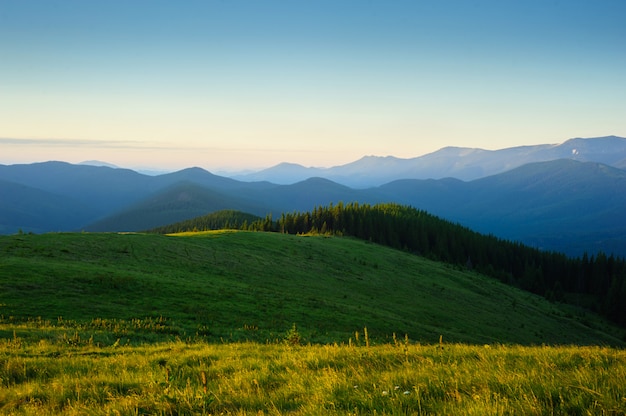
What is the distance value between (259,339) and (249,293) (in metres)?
12.4

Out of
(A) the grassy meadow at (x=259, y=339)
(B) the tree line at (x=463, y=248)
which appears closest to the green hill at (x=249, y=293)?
(A) the grassy meadow at (x=259, y=339)

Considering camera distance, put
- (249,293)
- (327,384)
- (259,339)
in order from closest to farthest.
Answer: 1. (327,384)
2. (259,339)
3. (249,293)

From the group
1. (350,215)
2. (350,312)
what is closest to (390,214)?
(350,215)

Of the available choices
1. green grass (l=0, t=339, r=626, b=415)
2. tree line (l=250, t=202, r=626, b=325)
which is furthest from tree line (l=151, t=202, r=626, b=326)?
green grass (l=0, t=339, r=626, b=415)

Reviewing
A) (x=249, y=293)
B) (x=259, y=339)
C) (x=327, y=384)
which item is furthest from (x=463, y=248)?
(x=327, y=384)

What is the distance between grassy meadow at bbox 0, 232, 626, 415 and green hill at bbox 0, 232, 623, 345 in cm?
21

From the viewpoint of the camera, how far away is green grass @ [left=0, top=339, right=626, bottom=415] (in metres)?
5.24

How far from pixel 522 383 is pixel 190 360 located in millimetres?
7960

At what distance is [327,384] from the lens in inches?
250

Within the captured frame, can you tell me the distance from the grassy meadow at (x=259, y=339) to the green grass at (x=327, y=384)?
36 millimetres

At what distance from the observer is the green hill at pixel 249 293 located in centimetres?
2061

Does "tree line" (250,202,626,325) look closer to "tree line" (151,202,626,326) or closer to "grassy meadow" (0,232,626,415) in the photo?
"tree line" (151,202,626,326)

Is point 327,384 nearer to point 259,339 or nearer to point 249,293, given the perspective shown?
point 259,339

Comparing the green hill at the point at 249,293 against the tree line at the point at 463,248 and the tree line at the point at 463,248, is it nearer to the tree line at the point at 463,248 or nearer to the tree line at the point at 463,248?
the tree line at the point at 463,248
